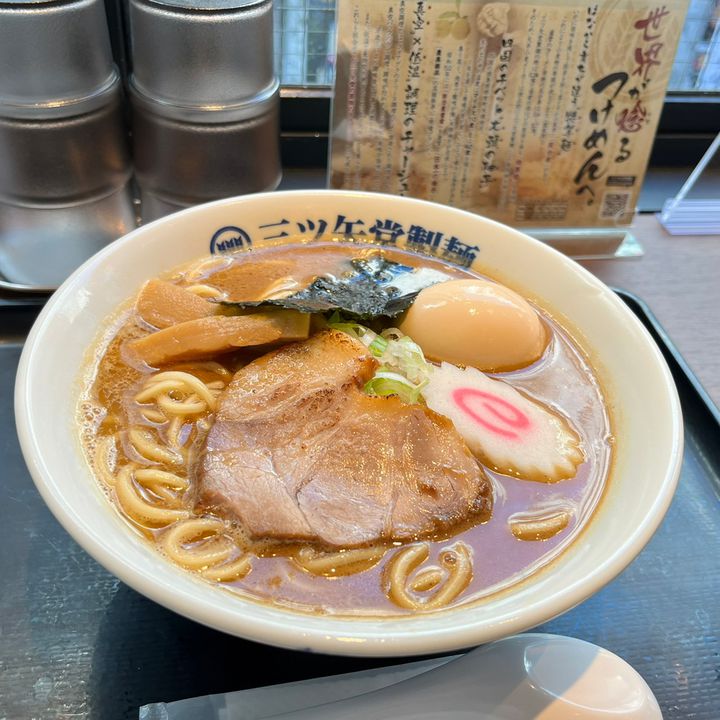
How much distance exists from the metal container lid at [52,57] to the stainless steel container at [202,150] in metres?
0.15

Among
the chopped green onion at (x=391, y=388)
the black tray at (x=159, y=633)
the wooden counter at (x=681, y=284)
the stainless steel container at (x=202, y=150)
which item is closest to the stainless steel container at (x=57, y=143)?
the stainless steel container at (x=202, y=150)

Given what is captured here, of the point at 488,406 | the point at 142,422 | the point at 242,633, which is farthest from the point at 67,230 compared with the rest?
the point at 242,633

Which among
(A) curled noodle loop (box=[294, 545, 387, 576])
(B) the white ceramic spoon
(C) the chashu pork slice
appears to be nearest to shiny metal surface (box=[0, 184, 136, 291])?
(C) the chashu pork slice

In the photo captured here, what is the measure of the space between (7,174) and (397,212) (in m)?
1.12

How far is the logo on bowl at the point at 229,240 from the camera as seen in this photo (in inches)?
68.7

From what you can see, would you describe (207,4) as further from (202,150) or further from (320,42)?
(320,42)

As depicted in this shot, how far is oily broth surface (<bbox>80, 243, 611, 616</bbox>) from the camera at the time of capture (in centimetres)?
110

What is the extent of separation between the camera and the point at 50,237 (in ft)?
6.95

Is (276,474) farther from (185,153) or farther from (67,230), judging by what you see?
(67,230)

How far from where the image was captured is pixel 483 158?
6.99 ft

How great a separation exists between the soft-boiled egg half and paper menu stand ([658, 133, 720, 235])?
1262 millimetres

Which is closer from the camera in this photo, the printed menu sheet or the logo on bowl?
the logo on bowl

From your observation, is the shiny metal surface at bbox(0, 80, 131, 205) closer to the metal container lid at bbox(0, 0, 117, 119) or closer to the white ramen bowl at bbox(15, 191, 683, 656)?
the metal container lid at bbox(0, 0, 117, 119)

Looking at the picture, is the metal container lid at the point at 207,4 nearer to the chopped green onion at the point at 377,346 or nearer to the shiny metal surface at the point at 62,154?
the shiny metal surface at the point at 62,154
